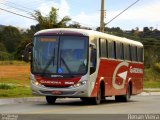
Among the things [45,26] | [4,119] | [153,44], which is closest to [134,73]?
[4,119]

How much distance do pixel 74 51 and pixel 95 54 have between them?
1.10 metres

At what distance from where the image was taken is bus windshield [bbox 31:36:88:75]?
80.3 ft

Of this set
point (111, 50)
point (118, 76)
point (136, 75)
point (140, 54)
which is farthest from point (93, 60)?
point (140, 54)

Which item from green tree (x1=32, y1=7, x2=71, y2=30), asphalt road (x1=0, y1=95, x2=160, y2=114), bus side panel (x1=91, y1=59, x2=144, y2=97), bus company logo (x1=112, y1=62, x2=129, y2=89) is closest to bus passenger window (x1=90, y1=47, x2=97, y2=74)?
bus side panel (x1=91, y1=59, x2=144, y2=97)

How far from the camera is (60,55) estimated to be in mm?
24594

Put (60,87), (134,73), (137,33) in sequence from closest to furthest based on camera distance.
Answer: (60,87) < (134,73) < (137,33)

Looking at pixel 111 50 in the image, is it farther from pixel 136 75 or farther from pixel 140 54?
pixel 140 54

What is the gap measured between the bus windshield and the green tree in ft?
103

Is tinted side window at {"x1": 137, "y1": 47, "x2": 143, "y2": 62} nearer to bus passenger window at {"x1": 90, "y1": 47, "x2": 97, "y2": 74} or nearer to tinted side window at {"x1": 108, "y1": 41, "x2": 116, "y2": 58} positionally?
tinted side window at {"x1": 108, "y1": 41, "x2": 116, "y2": 58}

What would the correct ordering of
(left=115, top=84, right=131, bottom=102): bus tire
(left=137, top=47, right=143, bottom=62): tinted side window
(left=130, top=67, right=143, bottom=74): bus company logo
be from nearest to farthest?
1. (left=115, top=84, right=131, bottom=102): bus tire
2. (left=130, top=67, right=143, bottom=74): bus company logo
3. (left=137, top=47, right=143, bottom=62): tinted side window

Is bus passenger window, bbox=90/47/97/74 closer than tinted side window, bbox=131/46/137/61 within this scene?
Yes

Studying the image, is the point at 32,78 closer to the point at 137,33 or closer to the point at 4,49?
the point at 137,33

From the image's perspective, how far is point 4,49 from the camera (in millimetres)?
130625

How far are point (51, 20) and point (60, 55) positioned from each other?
3359cm
